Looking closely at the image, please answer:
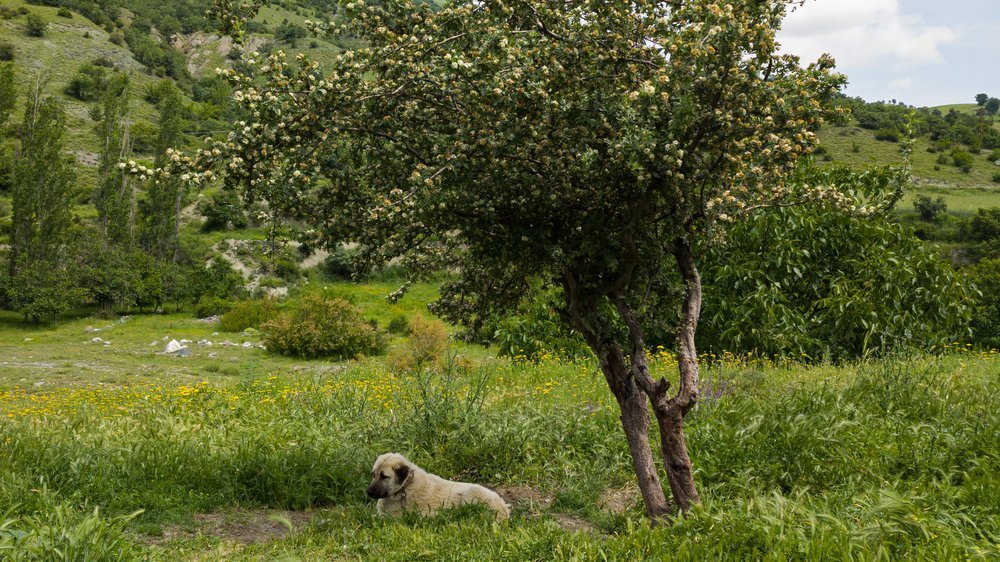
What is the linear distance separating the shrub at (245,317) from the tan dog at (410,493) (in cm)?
2562

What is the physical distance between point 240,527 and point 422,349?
10.2 m

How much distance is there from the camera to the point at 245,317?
104 ft

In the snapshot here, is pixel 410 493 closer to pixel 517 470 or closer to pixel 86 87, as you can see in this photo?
pixel 517 470

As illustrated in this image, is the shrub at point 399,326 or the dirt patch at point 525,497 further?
the shrub at point 399,326

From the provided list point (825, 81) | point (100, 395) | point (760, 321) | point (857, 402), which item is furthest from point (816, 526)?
point (100, 395)

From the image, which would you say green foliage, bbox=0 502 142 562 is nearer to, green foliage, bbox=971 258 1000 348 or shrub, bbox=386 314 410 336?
green foliage, bbox=971 258 1000 348

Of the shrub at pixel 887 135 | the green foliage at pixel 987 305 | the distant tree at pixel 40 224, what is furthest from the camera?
the shrub at pixel 887 135

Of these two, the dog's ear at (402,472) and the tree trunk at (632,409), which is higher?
the tree trunk at (632,409)

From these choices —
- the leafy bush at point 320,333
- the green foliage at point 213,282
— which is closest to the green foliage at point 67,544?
the leafy bush at point 320,333

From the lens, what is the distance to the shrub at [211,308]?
118 ft

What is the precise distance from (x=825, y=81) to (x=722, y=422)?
165 inches

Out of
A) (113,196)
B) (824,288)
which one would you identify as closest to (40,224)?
(113,196)

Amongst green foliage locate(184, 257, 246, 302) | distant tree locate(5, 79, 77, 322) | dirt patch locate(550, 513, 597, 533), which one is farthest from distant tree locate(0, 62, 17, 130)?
dirt patch locate(550, 513, 597, 533)

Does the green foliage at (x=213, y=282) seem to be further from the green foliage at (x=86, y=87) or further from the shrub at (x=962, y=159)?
the shrub at (x=962, y=159)
